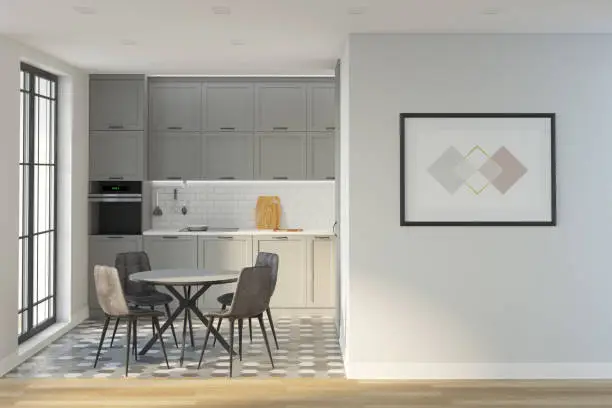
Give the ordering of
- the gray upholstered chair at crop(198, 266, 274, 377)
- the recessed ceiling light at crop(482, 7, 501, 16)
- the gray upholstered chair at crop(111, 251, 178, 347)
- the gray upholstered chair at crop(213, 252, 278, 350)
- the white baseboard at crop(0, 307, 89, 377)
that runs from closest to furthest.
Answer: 1. the recessed ceiling light at crop(482, 7, 501, 16)
2. the gray upholstered chair at crop(198, 266, 274, 377)
3. the white baseboard at crop(0, 307, 89, 377)
4. the gray upholstered chair at crop(213, 252, 278, 350)
5. the gray upholstered chair at crop(111, 251, 178, 347)

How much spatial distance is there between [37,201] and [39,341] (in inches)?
51.1

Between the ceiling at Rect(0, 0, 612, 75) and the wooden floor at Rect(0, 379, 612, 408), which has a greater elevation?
the ceiling at Rect(0, 0, 612, 75)

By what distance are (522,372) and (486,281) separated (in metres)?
0.75

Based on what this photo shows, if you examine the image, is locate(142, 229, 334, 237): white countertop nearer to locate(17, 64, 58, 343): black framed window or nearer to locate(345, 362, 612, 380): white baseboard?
locate(17, 64, 58, 343): black framed window

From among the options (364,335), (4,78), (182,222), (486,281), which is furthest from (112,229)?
(486,281)

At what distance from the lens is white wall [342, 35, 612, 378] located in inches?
245

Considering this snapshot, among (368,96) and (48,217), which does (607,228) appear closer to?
(368,96)

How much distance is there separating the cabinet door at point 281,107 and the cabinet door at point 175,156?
77cm

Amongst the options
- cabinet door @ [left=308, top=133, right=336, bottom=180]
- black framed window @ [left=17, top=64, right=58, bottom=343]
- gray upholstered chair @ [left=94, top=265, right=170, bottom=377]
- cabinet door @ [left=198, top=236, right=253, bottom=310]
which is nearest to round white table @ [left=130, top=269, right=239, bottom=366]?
gray upholstered chair @ [left=94, top=265, right=170, bottom=377]

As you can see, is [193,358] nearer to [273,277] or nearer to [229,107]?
[273,277]

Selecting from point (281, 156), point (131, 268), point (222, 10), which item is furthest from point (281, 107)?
point (222, 10)

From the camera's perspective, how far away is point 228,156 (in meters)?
9.24

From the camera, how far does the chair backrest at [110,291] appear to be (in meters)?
6.40

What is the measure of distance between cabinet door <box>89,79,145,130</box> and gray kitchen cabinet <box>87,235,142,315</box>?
47.7 inches
